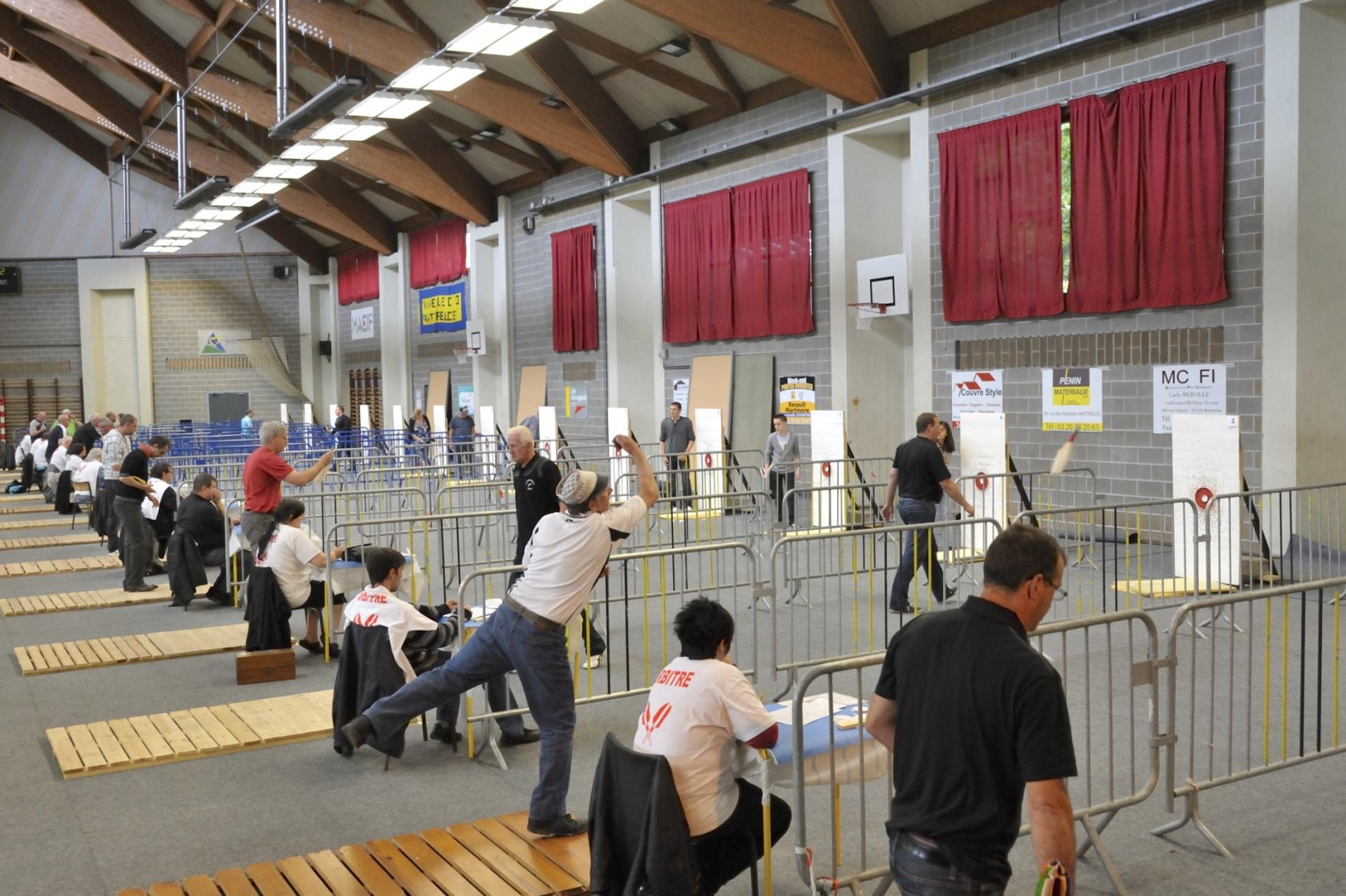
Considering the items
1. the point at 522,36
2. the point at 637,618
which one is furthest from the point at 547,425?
the point at 637,618

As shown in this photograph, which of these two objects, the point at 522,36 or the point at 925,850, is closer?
the point at 925,850

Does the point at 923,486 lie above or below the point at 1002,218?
below

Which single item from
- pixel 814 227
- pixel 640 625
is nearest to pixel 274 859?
pixel 640 625

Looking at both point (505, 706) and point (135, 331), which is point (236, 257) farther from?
point (505, 706)

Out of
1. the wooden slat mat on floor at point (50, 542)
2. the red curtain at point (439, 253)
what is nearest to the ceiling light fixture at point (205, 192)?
the wooden slat mat on floor at point (50, 542)

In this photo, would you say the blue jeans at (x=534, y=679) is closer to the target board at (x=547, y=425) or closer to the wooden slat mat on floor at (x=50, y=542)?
the wooden slat mat on floor at (x=50, y=542)

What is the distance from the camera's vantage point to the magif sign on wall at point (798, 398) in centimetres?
1789

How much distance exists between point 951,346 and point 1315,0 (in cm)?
571

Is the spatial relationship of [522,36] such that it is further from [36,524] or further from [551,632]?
[36,524]

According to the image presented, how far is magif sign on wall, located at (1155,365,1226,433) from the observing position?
39.6 feet

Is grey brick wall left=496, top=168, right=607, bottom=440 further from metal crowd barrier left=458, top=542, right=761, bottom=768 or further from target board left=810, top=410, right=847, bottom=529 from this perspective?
metal crowd barrier left=458, top=542, right=761, bottom=768

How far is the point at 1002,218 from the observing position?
47.2ft

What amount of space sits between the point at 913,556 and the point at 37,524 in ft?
51.4

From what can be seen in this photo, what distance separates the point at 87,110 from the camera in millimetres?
28828
